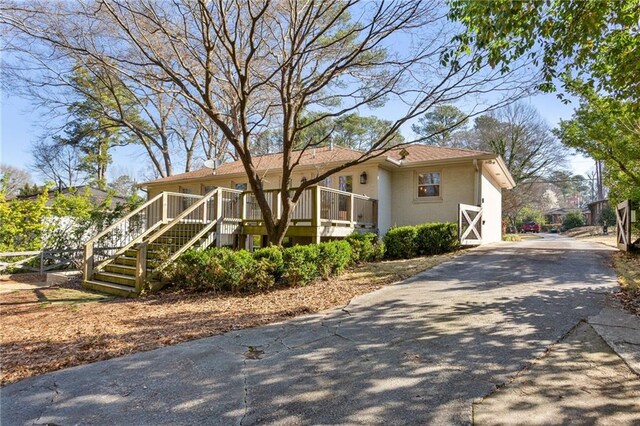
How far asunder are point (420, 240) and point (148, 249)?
25.7 ft

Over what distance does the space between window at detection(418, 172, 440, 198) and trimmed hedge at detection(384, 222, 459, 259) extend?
2.41m

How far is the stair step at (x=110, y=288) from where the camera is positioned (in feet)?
24.3

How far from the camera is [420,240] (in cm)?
1084

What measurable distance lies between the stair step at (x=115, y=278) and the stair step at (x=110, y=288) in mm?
87

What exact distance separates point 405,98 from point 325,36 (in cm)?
329

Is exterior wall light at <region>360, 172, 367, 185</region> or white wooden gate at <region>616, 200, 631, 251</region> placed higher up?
exterior wall light at <region>360, 172, 367, 185</region>

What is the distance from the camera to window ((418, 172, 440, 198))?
44.1 ft

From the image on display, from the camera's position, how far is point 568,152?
26.6m

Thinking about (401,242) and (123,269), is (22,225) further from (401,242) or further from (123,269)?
(401,242)

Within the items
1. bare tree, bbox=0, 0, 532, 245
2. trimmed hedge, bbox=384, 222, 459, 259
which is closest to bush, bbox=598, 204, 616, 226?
trimmed hedge, bbox=384, 222, 459, 259

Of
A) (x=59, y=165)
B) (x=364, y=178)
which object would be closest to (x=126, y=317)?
(x=364, y=178)

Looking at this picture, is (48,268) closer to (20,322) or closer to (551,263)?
(20,322)

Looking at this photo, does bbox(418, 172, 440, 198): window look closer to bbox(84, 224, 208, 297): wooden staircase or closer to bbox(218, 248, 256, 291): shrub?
bbox(84, 224, 208, 297): wooden staircase

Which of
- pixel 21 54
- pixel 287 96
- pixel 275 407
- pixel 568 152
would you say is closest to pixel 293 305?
pixel 275 407
